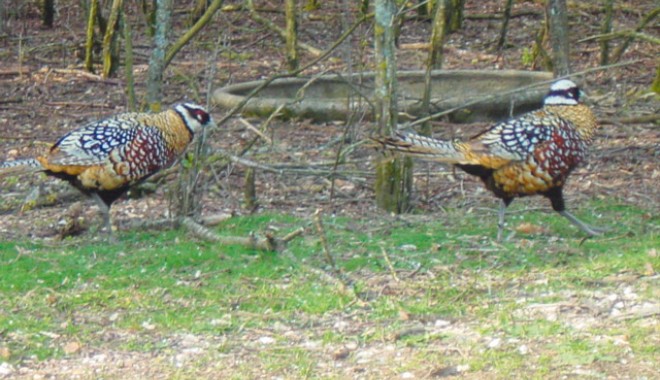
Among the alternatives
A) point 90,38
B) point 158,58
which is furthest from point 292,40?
point 158,58

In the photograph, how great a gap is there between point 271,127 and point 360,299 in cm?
552

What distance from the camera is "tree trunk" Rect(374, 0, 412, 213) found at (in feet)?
25.6

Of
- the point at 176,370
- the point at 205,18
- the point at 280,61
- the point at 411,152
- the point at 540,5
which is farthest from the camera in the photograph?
the point at 540,5

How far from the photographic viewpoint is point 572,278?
6.15 metres

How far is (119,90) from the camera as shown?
1394 cm

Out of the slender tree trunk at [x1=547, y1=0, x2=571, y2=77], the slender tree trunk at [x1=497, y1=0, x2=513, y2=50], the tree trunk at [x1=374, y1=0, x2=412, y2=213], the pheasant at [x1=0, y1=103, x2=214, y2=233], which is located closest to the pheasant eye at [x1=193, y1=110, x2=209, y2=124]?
the pheasant at [x1=0, y1=103, x2=214, y2=233]

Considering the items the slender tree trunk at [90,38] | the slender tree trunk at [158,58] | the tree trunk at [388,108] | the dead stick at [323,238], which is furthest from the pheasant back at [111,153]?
the slender tree trunk at [90,38]

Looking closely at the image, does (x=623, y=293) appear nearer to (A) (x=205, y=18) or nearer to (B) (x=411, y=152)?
(B) (x=411, y=152)

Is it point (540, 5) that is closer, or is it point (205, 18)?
point (205, 18)

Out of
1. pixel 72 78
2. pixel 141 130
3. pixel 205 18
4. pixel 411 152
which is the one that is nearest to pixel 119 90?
pixel 72 78

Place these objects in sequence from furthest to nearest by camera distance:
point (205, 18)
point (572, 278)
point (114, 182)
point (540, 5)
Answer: point (540, 5)
point (205, 18)
point (114, 182)
point (572, 278)

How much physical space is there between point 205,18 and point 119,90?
4232 mm

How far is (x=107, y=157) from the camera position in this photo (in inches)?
309

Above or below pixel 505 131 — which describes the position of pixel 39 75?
below
